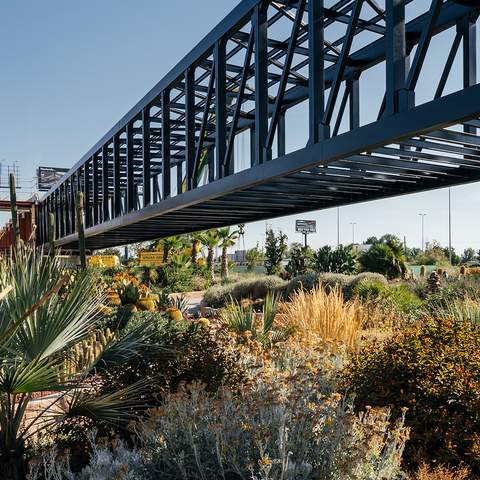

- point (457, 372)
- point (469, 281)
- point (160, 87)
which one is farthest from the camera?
point (469, 281)

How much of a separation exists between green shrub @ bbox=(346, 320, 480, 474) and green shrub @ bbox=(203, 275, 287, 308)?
16740 mm

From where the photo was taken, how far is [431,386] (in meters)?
4.82

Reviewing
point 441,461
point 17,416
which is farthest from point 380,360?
point 17,416

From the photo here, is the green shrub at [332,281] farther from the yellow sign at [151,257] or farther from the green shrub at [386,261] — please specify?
the green shrub at [386,261]

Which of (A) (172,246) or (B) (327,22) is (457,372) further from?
(A) (172,246)

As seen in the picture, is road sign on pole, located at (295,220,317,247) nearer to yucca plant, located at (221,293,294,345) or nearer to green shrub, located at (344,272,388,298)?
green shrub, located at (344,272,388,298)

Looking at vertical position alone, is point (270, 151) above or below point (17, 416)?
above

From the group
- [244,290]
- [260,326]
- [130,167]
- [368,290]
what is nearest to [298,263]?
[244,290]

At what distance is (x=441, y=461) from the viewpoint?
175 inches

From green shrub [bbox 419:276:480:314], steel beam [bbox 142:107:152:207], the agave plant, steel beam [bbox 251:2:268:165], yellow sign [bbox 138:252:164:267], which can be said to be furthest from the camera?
yellow sign [bbox 138:252:164:267]

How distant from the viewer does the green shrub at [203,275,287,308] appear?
75.0 feet

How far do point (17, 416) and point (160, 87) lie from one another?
27.4 feet

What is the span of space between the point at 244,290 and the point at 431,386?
19119mm

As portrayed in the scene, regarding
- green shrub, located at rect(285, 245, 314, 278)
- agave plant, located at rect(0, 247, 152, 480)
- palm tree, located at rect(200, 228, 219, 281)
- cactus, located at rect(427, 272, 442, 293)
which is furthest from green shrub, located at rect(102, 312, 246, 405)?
palm tree, located at rect(200, 228, 219, 281)
